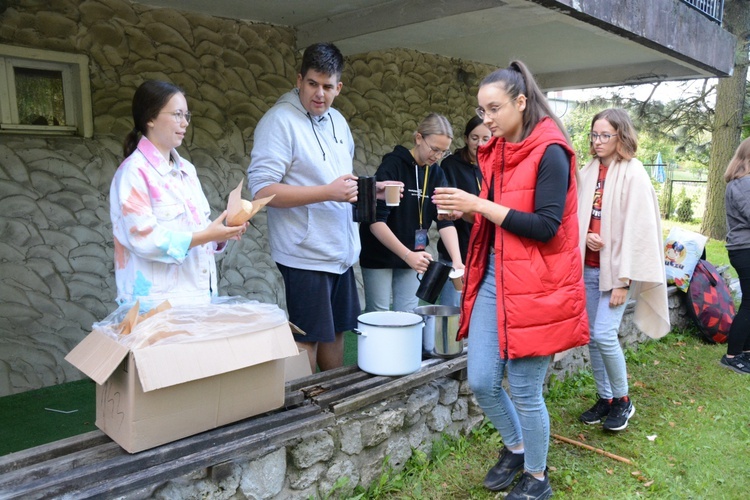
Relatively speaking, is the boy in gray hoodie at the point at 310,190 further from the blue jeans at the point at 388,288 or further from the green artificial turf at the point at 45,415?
the green artificial turf at the point at 45,415

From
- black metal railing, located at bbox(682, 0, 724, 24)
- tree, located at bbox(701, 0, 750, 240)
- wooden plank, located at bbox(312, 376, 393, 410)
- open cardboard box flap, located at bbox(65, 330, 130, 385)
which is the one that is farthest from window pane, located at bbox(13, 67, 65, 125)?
tree, located at bbox(701, 0, 750, 240)

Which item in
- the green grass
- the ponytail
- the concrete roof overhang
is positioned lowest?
the green grass

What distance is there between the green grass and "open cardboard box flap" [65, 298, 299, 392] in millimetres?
870

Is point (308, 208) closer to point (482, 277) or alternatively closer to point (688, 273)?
point (482, 277)

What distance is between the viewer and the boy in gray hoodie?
8.44ft

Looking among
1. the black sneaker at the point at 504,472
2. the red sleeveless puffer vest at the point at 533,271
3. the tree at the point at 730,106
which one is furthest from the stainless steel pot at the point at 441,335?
the tree at the point at 730,106

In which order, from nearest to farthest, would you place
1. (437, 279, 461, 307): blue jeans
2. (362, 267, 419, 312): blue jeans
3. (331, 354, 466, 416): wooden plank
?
(331, 354, 466, 416): wooden plank, (362, 267, 419, 312): blue jeans, (437, 279, 461, 307): blue jeans

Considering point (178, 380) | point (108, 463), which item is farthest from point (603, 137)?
point (108, 463)

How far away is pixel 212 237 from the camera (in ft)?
6.84

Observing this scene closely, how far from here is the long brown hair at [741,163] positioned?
422 cm

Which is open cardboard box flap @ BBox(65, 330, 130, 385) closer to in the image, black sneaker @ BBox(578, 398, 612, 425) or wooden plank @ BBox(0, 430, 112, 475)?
wooden plank @ BBox(0, 430, 112, 475)

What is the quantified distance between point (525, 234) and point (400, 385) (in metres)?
1.05

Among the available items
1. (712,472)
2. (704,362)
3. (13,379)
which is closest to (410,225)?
(712,472)

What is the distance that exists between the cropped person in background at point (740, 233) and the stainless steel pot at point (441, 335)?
2.54 m
